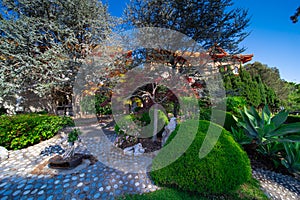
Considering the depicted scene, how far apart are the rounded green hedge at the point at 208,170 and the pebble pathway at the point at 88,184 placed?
16.2 inches

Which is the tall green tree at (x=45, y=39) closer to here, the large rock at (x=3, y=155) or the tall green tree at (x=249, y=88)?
the large rock at (x=3, y=155)

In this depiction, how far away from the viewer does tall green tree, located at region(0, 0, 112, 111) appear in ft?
18.1

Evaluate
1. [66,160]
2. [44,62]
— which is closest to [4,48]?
[44,62]

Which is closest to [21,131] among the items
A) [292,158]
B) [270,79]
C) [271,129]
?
[271,129]

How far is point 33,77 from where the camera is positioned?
6023mm

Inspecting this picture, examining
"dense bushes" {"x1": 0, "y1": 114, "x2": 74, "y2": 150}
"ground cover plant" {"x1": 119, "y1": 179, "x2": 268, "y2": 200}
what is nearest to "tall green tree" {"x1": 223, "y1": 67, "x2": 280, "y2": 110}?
"ground cover plant" {"x1": 119, "y1": 179, "x2": 268, "y2": 200}

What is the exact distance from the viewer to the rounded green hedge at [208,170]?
178cm

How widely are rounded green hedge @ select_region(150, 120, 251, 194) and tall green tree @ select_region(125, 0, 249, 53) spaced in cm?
368

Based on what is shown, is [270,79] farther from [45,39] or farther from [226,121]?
[45,39]

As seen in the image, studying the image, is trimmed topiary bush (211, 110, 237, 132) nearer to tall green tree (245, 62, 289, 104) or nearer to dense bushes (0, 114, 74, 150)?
dense bushes (0, 114, 74, 150)

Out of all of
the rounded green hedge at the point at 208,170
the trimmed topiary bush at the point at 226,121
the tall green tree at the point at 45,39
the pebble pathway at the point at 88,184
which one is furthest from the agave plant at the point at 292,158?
the tall green tree at the point at 45,39

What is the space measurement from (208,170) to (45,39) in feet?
29.1

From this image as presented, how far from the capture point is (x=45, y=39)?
6414mm

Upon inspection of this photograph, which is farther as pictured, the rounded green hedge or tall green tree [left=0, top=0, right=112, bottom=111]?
tall green tree [left=0, top=0, right=112, bottom=111]
